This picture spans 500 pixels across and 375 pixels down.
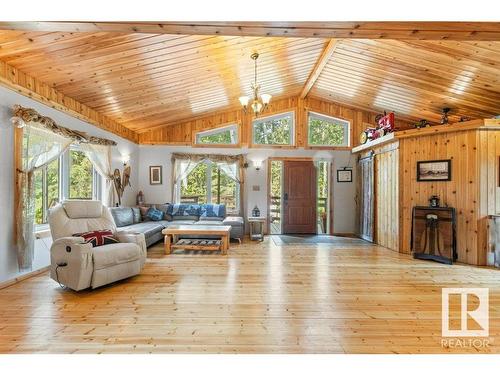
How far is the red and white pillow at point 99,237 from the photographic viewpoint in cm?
326

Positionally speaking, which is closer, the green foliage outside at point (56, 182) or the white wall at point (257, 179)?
the green foliage outside at point (56, 182)

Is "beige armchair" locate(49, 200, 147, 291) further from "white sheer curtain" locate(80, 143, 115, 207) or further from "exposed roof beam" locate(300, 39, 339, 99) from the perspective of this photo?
"exposed roof beam" locate(300, 39, 339, 99)

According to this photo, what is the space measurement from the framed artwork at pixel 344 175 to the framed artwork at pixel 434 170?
7.80 feet

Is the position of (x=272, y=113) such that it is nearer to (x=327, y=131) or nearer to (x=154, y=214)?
(x=327, y=131)

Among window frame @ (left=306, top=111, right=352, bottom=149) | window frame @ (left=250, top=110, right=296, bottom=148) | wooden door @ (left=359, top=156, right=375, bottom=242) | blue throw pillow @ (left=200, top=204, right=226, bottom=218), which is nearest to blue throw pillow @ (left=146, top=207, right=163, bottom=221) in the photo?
blue throw pillow @ (left=200, top=204, right=226, bottom=218)

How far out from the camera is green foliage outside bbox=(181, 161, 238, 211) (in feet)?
23.7

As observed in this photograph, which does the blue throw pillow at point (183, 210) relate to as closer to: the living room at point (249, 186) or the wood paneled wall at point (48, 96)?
the living room at point (249, 186)

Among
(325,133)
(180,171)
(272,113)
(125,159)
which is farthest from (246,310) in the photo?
(325,133)

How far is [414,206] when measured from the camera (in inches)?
193

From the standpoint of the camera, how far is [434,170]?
15.4 feet

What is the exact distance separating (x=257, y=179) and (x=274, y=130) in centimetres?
144

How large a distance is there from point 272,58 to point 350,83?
2093 mm

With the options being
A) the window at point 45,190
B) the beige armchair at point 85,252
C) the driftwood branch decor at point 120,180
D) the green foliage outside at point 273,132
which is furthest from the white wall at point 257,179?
the beige armchair at point 85,252
